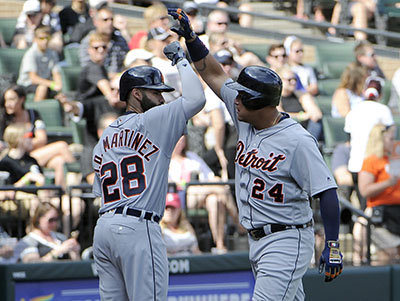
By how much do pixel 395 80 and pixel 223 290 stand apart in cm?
466

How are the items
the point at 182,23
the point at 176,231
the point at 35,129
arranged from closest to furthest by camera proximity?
the point at 182,23
the point at 176,231
the point at 35,129

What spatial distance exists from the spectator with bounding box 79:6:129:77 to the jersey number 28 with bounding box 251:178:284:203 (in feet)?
15.7

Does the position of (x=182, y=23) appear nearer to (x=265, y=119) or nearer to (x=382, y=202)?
(x=265, y=119)

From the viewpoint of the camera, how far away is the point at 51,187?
7.18m

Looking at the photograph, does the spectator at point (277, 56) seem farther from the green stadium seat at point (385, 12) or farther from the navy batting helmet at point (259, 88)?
the navy batting helmet at point (259, 88)

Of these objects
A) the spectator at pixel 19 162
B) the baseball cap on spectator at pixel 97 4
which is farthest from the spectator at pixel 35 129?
the baseball cap on spectator at pixel 97 4

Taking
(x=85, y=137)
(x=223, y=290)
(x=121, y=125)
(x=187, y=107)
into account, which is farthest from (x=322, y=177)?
(x=85, y=137)

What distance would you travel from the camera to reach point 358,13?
521 inches

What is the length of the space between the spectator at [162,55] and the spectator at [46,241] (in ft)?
7.07

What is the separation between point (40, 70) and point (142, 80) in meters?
4.63

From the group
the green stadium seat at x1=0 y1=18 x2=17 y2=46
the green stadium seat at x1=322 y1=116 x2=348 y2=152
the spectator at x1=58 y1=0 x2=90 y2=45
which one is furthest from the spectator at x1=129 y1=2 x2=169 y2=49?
the green stadium seat at x1=322 y1=116 x2=348 y2=152

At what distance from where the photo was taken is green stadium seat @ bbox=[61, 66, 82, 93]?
9.69 m

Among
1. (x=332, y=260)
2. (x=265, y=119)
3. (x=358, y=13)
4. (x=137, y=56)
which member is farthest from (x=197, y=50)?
(x=358, y=13)

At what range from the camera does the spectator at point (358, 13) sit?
13.2m
